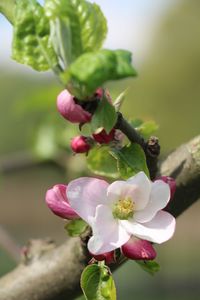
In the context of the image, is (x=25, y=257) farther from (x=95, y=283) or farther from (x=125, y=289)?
(x=125, y=289)

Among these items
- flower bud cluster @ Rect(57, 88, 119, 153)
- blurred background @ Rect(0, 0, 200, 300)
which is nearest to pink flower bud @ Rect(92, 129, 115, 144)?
flower bud cluster @ Rect(57, 88, 119, 153)

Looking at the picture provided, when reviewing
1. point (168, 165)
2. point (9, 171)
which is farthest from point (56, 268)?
point (9, 171)

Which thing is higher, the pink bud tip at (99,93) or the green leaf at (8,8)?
the green leaf at (8,8)

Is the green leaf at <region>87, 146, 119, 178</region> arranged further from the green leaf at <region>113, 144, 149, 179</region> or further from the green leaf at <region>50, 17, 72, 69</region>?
the green leaf at <region>50, 17, 72, 69</region>

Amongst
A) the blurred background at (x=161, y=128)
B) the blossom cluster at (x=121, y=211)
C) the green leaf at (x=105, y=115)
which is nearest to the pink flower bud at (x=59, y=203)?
the blossom cluster at (x=121, y=211)

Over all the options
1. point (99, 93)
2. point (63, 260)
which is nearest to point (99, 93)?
point (99, 93)

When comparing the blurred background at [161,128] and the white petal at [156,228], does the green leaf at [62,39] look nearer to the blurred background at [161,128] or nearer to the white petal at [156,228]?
the white petal at [156,228]
